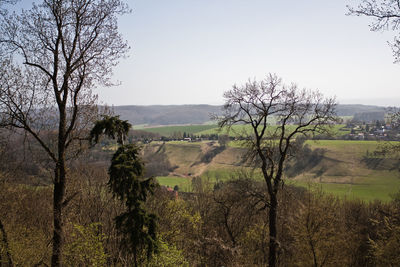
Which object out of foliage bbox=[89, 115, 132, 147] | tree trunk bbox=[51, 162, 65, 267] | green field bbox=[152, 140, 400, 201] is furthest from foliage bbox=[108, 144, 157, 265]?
green field bbox=[152, 140, 400, 201]

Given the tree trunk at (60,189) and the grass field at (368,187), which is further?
the grass field at (368,187)

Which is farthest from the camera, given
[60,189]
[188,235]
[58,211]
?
[188,235]

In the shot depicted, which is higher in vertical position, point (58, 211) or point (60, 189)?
point (60, 189)

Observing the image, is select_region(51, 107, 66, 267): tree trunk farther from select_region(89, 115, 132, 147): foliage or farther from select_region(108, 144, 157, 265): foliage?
select_region(108, 144, 157, 265): foliage

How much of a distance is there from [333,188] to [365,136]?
1569 inches

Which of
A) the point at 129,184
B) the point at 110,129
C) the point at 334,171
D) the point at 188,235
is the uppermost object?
the point at 110,129

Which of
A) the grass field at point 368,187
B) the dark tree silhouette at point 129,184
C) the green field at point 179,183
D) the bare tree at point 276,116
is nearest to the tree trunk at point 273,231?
the bare tree at point 276,116

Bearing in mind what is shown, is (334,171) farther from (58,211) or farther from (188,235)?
(58,211)

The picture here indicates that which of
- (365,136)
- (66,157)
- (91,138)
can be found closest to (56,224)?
(66,157)

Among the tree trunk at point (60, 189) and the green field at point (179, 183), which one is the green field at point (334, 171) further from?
the tree trunk at point (60, 189)

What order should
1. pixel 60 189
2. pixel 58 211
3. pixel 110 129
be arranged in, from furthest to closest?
1. pixel 110 129
2. pixel 60 189
3. pixel 58 211

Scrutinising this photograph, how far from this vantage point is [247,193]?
12820 millimetres

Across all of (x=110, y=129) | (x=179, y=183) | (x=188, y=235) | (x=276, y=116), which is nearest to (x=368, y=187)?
(x=179, y=183)

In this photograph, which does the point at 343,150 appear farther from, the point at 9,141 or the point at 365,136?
the point at 9,141
